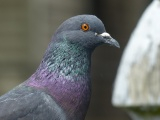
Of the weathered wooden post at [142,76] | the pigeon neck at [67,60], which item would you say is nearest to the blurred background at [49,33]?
the pigeon neck at [67,60]

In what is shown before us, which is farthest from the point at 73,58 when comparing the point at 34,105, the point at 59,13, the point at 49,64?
the point at 59,13

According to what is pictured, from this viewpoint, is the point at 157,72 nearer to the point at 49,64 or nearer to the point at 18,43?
the point at 49,64

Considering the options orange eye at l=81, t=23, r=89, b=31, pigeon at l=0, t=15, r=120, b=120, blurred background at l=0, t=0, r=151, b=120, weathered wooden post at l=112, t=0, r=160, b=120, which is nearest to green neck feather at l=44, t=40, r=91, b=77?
pigeon at l=0, t=15, r=120, b=120

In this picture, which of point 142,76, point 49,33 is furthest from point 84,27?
point 49,33

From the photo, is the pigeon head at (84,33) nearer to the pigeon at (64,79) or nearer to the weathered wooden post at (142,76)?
the pigeon at (64,79)

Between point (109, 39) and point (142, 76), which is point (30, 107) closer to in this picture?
point (109, 39)

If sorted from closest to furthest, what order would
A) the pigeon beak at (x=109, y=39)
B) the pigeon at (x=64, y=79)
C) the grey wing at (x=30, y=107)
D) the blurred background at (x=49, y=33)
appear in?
the grey wing at (x=30, y=107)
the pigeon at (x=64, y=79)
the pigeon beak at (x=109, y=39)
the blurred background at (x=49, y=33)
